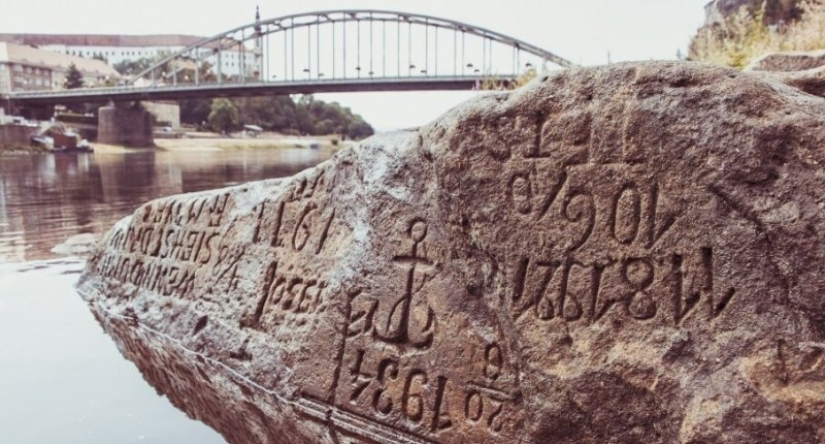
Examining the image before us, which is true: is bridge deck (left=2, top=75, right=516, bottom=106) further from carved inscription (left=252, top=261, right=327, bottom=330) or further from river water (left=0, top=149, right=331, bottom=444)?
carved inscription (left=252, top=261, right=327, bottom=330)

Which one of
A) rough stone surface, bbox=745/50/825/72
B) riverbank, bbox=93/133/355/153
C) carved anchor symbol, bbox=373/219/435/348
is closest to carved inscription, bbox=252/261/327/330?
carved anchor symbol, bbox=373/219/435/348

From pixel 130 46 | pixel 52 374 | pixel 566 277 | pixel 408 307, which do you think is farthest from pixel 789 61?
pixel 130 46

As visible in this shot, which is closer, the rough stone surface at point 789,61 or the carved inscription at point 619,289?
the carved inscription at point 619,289

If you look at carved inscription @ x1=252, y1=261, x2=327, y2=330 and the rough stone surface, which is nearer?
carved inscription @ x1=252, y1=261, x2=327, y2=330

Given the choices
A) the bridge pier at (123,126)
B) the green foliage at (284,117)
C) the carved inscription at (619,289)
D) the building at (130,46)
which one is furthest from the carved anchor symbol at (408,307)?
the building at (130,46)

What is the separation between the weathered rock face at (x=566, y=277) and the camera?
1966 mm

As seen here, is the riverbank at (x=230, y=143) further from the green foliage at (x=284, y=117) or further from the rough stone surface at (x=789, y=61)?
the rough stone surface at (x=789, y=61)

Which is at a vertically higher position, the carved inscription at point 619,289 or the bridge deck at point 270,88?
the bridge deck at point 270,88

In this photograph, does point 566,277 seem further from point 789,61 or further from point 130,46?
point 130,46

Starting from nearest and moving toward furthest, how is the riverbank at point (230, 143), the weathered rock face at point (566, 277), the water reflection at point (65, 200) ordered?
the weathered rock face at point (566, 277) → the water reflection at point (65, 200) → the riverbank at point (230, 143)

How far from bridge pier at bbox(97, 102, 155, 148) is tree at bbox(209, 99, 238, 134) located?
38.3 ft

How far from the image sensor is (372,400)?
2.65 m

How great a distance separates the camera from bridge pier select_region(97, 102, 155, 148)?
3775 cm

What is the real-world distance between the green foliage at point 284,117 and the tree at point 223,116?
0.64m
